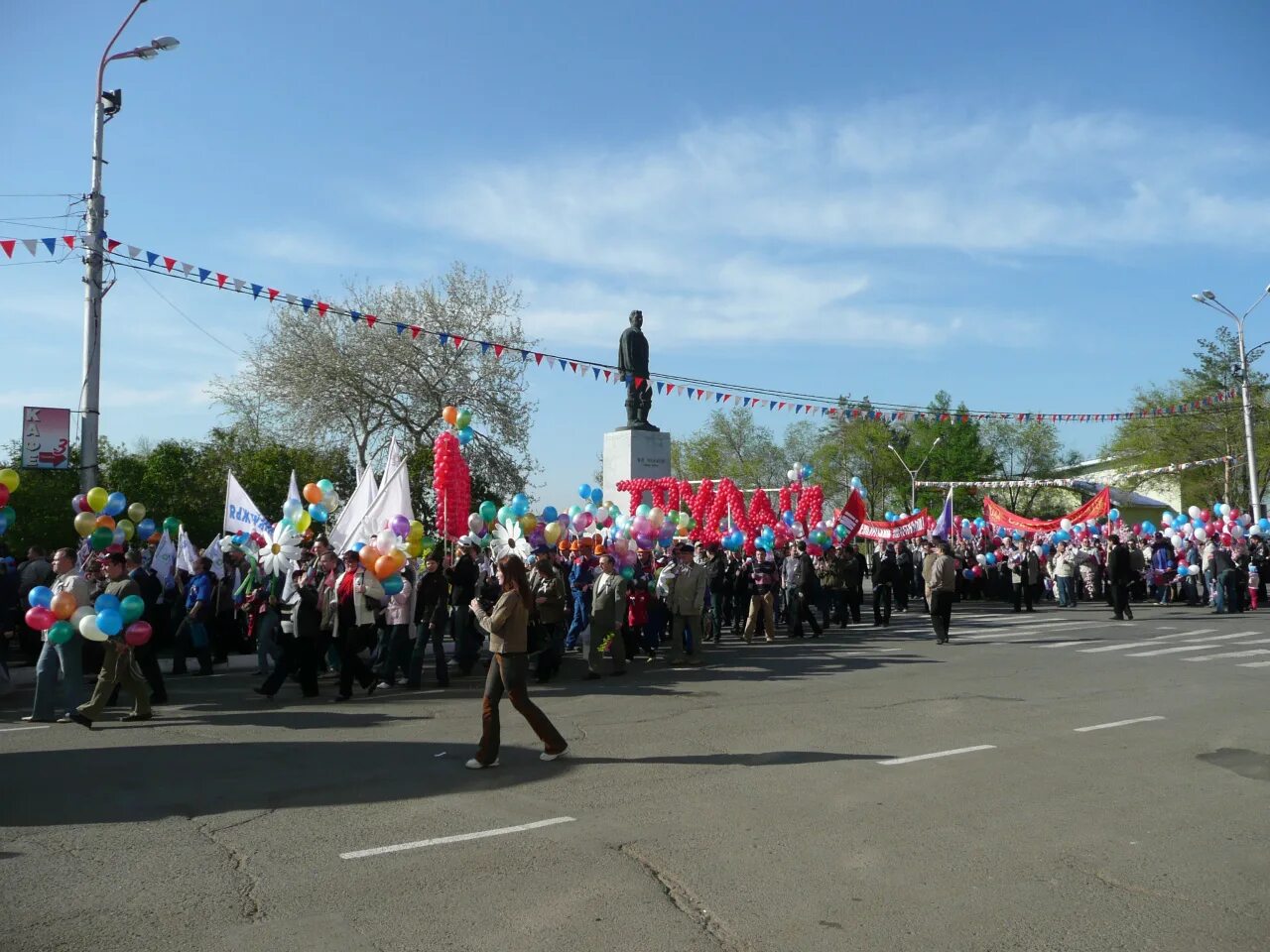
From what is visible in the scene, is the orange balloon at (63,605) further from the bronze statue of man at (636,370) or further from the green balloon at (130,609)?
the bronze statue of man at (636,370)

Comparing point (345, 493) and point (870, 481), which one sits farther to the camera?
point (870, 481)

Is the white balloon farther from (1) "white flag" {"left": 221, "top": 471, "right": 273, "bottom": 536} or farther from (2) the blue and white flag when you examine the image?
(2) the blue and white flag

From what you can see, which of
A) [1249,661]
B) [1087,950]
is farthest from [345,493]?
[1087,950]

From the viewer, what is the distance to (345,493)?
3469 centimetres

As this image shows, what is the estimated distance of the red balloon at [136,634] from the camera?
9633 mm

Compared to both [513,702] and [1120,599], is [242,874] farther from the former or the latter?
[1120,599]

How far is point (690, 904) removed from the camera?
4.81 meters

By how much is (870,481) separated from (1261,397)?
31.9 m

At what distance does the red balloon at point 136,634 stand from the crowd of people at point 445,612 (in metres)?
0.09

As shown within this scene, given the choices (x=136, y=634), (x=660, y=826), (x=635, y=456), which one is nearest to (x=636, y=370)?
(x=635, y=456)

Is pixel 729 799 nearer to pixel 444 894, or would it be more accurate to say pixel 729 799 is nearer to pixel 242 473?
pixel 444 894

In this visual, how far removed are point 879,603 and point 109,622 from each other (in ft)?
54.4

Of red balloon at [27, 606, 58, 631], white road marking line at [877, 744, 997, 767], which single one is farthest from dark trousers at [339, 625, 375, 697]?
white road marking line at [877, 744, 997, 767]

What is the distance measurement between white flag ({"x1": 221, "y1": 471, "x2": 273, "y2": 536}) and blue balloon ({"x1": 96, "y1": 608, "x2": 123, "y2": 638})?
6942mm
